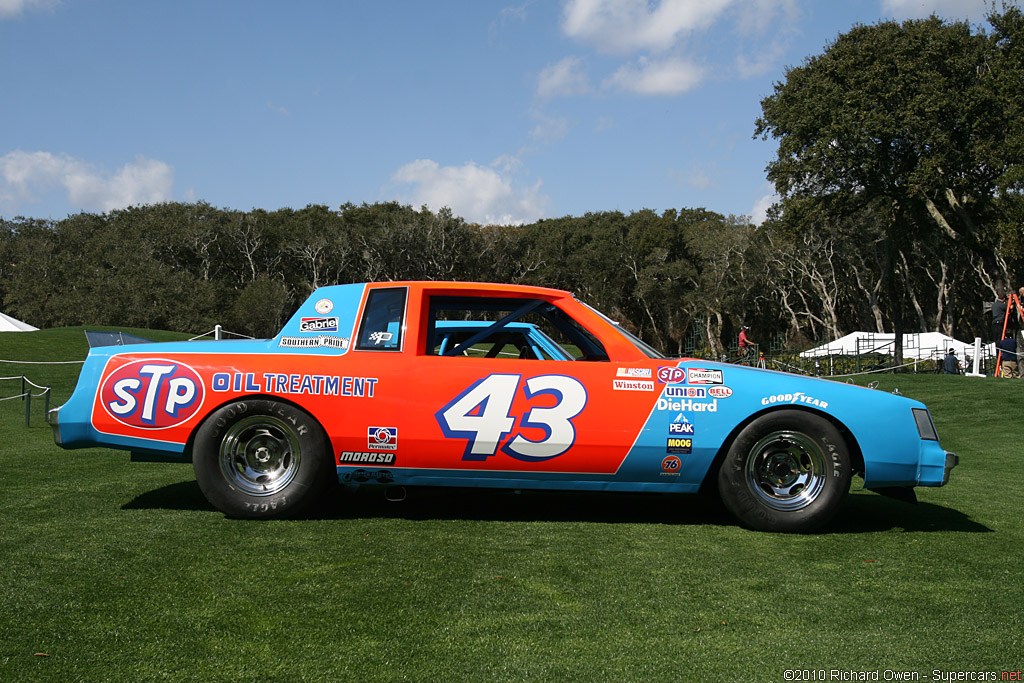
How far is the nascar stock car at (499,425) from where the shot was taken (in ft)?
16.9

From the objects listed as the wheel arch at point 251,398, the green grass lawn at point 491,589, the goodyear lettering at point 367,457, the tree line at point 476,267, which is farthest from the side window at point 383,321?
the tree line at point 476,267

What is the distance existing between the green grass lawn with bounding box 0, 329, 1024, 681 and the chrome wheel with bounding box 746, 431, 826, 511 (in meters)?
0.26

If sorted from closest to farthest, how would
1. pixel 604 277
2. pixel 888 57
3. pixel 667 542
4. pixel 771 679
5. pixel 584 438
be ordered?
pixel 771 679 < pixel 667 542 < pixel 584 438 < pixel 888 57 < pixel 604 277

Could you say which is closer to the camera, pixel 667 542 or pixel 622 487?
pixel 667 542

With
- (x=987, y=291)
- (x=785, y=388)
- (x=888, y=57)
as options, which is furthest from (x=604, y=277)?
(x=785, y=388)

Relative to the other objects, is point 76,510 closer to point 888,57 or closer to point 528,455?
point 528,455

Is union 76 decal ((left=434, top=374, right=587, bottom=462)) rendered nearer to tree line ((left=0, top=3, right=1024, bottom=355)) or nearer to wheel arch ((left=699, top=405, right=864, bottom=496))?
wheel arch ((left=699, top=405, right=864, bottom=496))

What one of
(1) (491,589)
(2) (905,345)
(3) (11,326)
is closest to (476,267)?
(2) (905,345)

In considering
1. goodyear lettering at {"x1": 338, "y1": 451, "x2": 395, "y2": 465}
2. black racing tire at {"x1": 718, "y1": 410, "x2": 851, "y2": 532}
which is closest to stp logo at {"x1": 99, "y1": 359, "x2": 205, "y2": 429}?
goodyear lettering at {"x1": 338, "y1": 451, "x2": 395, "y2": 465}

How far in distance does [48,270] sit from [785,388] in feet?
200

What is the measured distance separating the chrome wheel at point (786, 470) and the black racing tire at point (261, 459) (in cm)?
264

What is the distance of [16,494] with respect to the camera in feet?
19.0

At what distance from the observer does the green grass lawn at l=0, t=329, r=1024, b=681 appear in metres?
2.92

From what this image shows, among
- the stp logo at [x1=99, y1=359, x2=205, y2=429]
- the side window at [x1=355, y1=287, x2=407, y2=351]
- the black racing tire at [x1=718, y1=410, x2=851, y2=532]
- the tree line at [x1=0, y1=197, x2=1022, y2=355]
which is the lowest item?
the black racing tire at [x1=718, y1=410, x2=851, y2=532]
